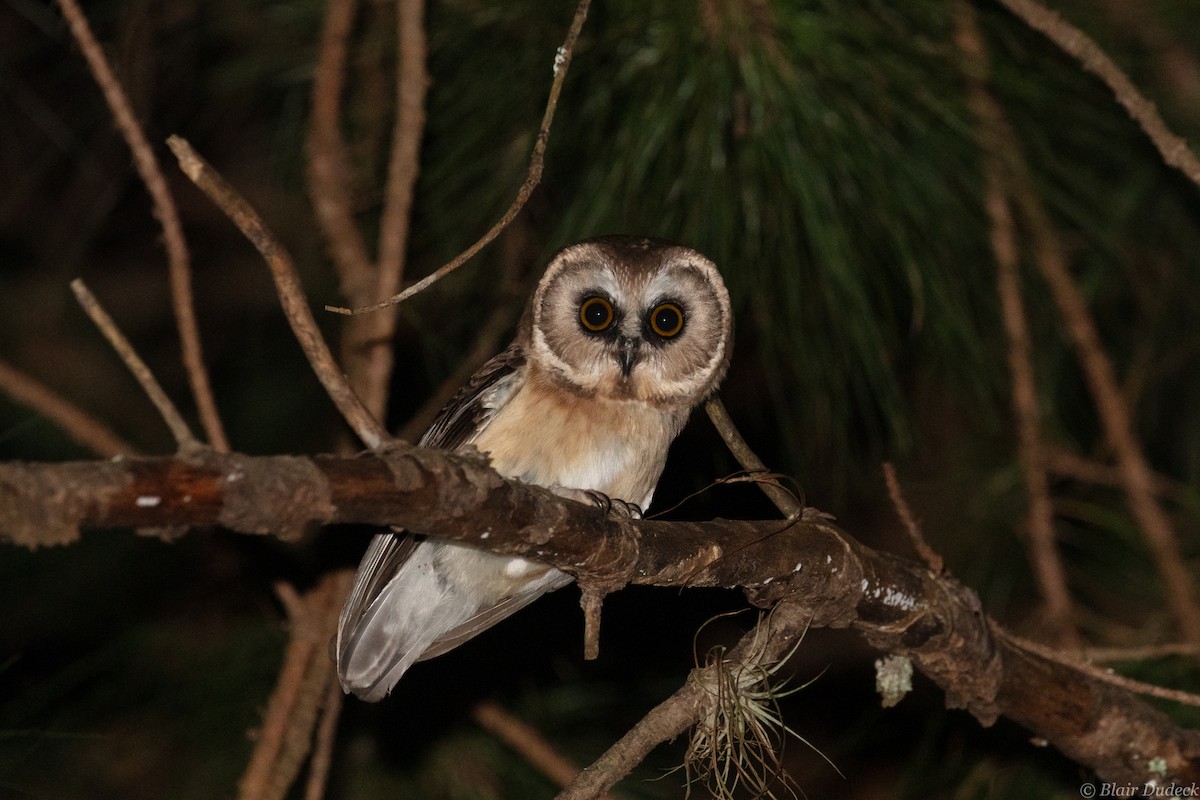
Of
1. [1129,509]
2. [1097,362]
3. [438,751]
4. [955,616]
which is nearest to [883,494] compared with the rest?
[1129,509]

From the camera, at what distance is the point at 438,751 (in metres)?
3.42

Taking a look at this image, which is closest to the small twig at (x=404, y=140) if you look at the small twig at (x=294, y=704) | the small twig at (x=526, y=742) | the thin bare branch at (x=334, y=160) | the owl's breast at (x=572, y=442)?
the thin bare branch at (x=334, y=160)

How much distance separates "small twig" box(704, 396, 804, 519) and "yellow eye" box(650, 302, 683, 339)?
0.19m

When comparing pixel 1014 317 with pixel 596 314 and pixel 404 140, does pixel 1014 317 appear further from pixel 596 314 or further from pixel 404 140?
pixel 404 140

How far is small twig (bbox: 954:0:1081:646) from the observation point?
2.88 metres

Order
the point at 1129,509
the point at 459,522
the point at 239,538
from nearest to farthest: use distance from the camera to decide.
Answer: the point at 459,522 → the point at 239,538 → the point at 1129,509

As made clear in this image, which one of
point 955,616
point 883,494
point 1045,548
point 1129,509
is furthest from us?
point 883,494

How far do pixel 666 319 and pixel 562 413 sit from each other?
35 cm

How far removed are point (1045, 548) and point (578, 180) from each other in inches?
63.0

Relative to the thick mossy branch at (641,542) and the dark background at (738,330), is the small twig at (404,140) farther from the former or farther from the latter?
the thick mossy branch at (641,542)

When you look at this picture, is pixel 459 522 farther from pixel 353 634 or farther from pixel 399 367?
pixel 399 367

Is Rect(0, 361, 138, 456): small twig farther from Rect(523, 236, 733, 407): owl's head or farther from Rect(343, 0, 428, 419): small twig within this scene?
Rect(523, 236, 733, 407): owl's head

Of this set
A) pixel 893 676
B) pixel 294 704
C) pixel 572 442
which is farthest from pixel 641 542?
pixel 294 704

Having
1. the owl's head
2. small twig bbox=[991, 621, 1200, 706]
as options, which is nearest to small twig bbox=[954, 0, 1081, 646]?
the owl's head
